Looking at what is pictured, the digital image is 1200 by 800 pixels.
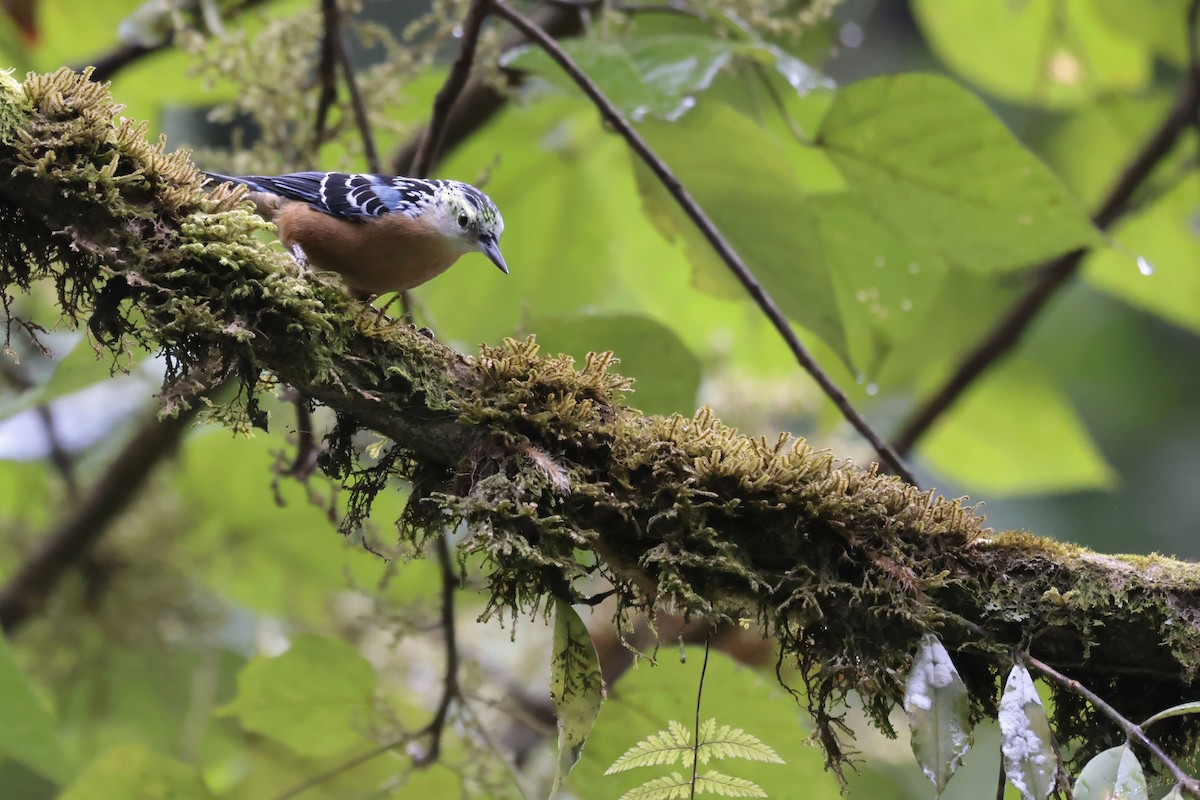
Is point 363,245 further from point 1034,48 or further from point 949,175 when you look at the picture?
point 1034,48

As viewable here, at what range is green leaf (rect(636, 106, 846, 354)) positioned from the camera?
1.93 m

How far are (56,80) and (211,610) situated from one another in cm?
207

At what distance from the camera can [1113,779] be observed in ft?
3.66

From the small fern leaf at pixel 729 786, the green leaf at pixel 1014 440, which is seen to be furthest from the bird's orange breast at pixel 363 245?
the green leaf at pixel 1014 440

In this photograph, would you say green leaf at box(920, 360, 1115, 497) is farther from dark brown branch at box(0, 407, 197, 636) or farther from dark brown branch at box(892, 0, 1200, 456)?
dark brown branch at box(0, 407, 197, 636)

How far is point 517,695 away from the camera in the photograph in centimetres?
281

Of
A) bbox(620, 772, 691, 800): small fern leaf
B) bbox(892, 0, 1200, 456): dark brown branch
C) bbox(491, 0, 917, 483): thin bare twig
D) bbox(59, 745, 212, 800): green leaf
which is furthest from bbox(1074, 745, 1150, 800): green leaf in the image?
bbox(892, 0, 1200, 456): dark brown branch

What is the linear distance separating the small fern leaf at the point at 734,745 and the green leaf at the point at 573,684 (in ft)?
0.65

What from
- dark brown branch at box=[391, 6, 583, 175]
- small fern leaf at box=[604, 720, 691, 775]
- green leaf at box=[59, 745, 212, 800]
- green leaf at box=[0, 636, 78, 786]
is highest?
dark brown branch at box=[391, 6, 583, 175]

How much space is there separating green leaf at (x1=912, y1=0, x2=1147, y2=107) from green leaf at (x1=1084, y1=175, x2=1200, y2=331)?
403mm

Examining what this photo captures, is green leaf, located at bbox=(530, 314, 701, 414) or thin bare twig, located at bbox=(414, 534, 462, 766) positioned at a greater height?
green leaf, located at bbox=(530, 314, 701, 414)

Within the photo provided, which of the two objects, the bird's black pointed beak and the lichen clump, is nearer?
the lichen clump

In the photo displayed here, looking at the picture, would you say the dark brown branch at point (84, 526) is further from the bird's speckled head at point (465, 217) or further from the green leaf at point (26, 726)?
the bird's speckled head at point (465, 217)

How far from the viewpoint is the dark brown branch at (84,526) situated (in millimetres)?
2695
